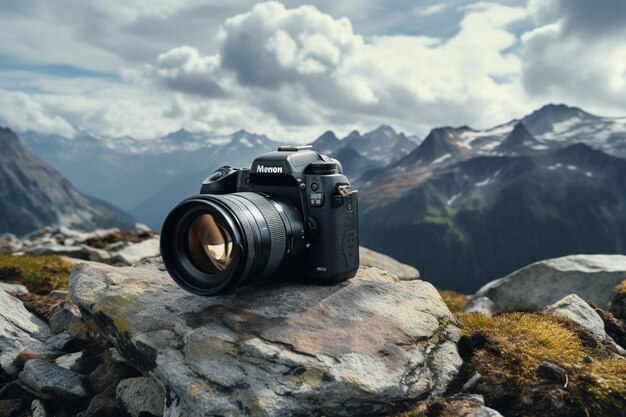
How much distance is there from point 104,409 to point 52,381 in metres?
0.94

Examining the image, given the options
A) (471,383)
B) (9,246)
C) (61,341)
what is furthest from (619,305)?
(9,246)

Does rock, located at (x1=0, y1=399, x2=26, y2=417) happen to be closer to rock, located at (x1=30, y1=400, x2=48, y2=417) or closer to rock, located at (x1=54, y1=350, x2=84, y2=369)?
rock, located at (x1=30, y1=400, x2=48, y2=417)

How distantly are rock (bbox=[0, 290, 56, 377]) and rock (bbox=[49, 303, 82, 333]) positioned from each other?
0.15 metres

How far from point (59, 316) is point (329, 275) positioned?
15.5 feet

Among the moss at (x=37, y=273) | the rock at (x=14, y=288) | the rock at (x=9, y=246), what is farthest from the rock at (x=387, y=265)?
the rock at (x=9, y=246)

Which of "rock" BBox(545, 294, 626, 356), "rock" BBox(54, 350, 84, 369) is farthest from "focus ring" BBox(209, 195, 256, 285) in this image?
"rock" BBox(545, 294, 626, 356)

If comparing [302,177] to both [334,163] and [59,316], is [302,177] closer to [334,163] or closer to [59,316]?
[334,163]

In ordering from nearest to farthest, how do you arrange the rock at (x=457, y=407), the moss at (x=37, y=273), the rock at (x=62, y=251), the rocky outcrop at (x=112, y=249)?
the rock at (x=457, y=407) < the moss at (x=37, y=273) < the rocky outcrop at (x=112, y=249) < the rock at (x=62, y=251)

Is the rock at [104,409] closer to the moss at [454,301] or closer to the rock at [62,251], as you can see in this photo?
the moss at [454,301]

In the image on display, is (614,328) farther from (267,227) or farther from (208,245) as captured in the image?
(208,245)

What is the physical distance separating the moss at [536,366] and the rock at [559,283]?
6.21 metres

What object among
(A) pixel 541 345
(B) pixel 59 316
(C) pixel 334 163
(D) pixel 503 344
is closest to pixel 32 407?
(B) pixel 59 316

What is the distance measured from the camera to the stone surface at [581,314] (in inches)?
298

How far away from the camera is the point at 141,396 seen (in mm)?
6004
